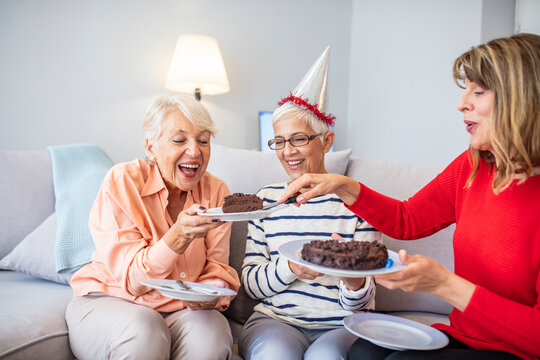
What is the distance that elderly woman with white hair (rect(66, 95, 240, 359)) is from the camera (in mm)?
1424

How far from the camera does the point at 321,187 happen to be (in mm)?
1506

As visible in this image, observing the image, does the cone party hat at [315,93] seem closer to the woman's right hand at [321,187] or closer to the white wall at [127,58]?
the woman's right hand at [321,187]

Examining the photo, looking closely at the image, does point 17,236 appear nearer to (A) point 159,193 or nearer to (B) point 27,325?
(B) point 27,325

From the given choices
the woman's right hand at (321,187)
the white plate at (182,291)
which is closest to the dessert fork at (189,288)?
the white plate at (182,291)

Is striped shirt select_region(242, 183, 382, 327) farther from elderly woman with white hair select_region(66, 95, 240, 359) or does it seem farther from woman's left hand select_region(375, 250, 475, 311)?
woman's left hand select_region(375, 250, 475, 311)

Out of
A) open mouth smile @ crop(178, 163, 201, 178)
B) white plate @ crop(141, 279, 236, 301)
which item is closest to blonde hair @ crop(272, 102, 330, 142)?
open mouth smile @ crop(178, 163, 201, 178)

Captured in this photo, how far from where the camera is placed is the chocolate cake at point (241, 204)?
1399 mm

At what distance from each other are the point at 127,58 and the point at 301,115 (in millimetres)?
2095

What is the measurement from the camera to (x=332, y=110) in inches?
169

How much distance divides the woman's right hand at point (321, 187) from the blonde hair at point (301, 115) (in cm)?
34

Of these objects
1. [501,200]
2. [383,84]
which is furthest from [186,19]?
[501,200]

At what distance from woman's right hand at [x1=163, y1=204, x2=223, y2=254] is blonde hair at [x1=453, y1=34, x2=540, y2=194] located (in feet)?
2.80

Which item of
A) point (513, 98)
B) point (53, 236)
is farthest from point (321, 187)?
point (53, 236)

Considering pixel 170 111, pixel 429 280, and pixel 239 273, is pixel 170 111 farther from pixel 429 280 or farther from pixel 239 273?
pixel 429 280
